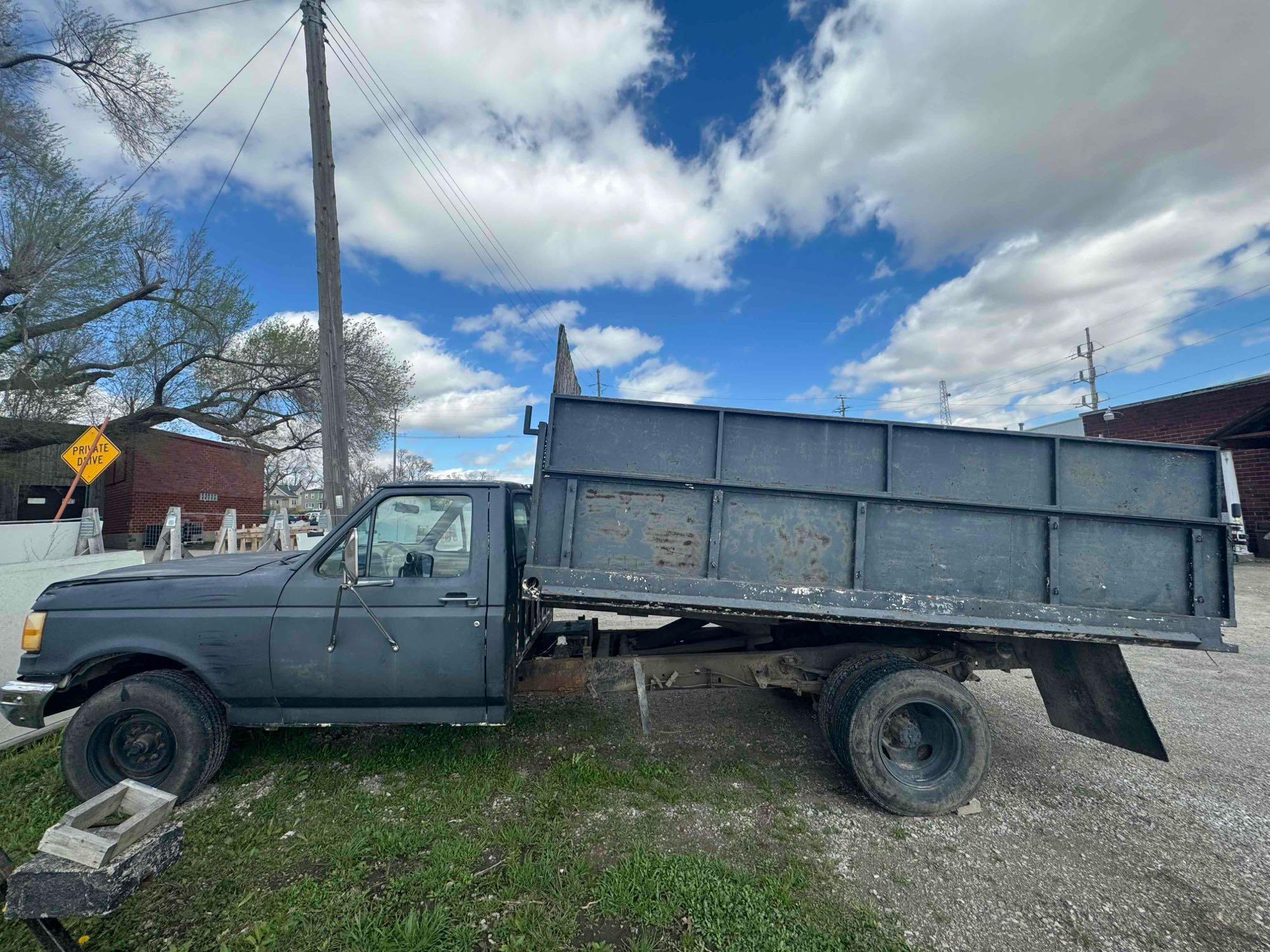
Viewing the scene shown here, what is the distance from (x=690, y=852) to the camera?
297cm

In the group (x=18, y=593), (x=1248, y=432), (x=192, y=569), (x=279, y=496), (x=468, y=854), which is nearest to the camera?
(x=468, y=854)

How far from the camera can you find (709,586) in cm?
326

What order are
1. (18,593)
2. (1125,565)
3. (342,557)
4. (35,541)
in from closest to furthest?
(1125,565), (342,557), (18,593), (35,541)

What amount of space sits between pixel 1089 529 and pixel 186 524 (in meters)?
26.0

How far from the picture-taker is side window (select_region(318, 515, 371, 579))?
11.4ft

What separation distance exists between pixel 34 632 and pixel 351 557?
2.03 metres

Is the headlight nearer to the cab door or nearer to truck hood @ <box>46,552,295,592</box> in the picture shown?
truck hood @ <box>46,552,295,592</box>

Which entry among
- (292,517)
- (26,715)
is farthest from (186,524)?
(26,715)

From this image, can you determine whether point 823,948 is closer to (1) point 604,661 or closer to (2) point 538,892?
(2) point 538,892

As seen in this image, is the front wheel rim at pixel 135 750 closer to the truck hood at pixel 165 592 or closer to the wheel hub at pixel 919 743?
the truck hood at pixel 165 592

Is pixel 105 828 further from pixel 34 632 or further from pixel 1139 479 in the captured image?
pixel 1139 479

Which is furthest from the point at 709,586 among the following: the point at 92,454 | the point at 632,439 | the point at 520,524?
the point at 92,454

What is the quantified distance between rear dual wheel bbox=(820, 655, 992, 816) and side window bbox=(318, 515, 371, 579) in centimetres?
317

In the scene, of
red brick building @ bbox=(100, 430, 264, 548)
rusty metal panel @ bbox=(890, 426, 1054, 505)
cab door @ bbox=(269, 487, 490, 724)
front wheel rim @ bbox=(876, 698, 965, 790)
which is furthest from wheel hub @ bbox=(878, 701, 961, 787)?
red brick building @ bbox=(100, 430, 264, 548)
